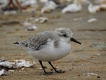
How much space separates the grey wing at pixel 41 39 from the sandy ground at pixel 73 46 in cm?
39

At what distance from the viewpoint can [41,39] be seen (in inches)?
209

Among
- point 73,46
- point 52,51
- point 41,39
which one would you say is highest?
point 41,39

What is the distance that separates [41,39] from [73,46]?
196 centimetres

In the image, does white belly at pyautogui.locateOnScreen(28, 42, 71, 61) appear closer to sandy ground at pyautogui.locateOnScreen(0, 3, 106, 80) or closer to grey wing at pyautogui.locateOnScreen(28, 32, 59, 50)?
grey wing at pyautogui.locateOnScreen(28, 32, 59, 50)

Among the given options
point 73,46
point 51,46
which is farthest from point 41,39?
point 73,46

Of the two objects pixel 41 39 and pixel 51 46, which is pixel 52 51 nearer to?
pixel 51 46

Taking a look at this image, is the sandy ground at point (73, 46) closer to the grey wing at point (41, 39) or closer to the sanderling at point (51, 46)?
the sanderling at point (51, 46)

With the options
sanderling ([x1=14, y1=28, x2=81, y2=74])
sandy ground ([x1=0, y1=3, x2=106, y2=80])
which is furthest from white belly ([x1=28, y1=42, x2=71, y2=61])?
sandy ground ([x1=0, y1=3, x2=106, y2=80])

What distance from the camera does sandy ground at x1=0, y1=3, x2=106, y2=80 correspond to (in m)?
5.28

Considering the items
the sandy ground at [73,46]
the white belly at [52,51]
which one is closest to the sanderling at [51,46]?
the white belly at [52,51]

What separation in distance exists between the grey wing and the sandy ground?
39cm

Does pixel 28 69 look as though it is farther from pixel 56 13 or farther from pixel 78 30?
pixel 56 13

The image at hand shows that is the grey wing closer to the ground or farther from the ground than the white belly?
farther from the ground

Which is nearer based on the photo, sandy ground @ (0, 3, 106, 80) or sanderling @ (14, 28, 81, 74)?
sanderling @ (14, 28, 81, 74)
